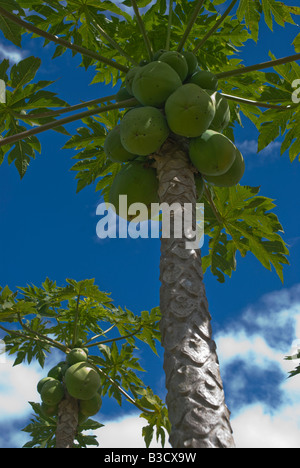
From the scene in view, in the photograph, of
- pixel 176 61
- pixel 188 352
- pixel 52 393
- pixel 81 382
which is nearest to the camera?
pixel 188 352

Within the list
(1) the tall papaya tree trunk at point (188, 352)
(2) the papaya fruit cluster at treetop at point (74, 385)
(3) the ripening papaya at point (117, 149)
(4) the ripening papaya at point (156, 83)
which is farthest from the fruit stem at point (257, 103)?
(2) the papaya fruit cluster at treetop at point (74, 385)

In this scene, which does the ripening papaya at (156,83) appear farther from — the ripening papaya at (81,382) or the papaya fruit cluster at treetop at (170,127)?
the ripening papaya at (81,382)

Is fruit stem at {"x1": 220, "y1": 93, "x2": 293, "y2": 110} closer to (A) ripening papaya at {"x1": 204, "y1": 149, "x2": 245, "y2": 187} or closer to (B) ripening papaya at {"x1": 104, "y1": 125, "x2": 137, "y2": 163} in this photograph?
(A) ripening papaya at {"x1": 204, "y1": 149, "x2": 245, "y2": 187}

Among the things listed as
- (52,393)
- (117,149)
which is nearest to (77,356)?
(52,393)

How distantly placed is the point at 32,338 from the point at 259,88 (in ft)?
11.4

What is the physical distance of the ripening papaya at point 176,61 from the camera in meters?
2.55

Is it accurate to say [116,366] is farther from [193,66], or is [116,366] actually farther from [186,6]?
[186,6]

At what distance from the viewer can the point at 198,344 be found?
1605 millimetres

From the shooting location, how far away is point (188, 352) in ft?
5.15

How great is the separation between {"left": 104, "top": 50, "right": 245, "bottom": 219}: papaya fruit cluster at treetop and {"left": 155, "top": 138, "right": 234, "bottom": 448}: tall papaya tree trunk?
0.97 feet

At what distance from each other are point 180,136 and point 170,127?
13cm

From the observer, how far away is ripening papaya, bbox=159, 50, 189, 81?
8.38 feet

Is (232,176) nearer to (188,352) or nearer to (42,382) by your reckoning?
(188,352)

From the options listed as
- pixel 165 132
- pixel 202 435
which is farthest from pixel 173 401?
pixel 165 132
